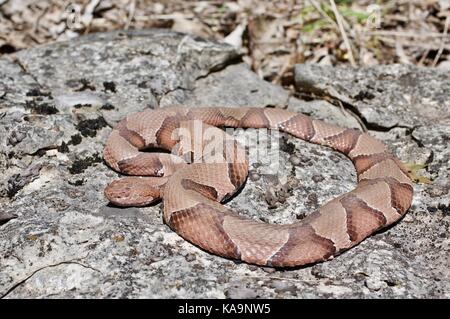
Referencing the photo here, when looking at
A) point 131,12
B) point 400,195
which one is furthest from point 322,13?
point 400,195

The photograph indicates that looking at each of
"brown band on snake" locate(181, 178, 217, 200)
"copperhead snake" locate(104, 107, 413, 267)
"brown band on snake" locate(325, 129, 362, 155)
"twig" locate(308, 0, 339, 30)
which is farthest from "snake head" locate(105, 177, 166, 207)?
"twig" locate(308, 0, 339, 30)

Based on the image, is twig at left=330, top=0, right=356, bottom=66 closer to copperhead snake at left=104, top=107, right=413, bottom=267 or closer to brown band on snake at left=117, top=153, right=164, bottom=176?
copperhead snake at left=104, top=107, right=413, bottom=267

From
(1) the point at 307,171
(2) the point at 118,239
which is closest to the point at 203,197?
(2) the point at 118,239

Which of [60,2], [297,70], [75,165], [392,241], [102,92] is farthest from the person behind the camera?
[60,2]

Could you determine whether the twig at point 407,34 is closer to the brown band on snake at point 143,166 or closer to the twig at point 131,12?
the twig at point 131,12

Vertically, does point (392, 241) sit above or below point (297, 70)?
below

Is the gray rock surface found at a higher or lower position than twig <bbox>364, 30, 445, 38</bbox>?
lower

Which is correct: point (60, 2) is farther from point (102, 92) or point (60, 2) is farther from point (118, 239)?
point (118, 239)
